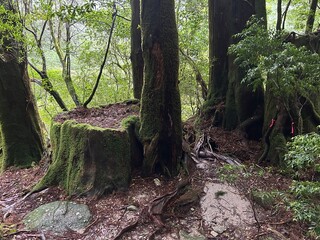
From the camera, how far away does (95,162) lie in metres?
4.85

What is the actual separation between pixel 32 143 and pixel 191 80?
6.02 metres

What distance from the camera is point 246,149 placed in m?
6.88

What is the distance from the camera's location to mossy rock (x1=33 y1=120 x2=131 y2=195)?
4809mm

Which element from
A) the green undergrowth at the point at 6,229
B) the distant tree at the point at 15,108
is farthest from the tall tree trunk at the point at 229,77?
the green undergrowth at the point at 6,229

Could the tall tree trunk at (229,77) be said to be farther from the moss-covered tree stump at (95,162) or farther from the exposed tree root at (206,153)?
the moss-covered tree stump at (95,162)

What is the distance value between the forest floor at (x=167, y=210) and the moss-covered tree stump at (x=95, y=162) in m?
0.17

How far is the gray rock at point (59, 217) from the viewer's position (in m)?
3.98

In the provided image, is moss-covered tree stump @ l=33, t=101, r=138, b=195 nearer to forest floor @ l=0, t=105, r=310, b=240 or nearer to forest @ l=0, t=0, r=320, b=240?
forest @ l=0, t=0, r=320, b=240

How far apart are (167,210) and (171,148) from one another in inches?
51.4

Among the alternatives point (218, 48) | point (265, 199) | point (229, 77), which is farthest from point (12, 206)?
point (218, 48)

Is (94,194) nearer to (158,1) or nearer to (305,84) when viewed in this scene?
(158,1)

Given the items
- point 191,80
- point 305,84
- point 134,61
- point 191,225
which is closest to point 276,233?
point 191,225

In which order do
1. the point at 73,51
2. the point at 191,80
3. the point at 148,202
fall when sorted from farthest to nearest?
the point at 73,51, the point at 191,80, the point at 148,202

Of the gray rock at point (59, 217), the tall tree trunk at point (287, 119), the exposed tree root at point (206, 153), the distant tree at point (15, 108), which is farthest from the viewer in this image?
the distant tree at point (15, 108)
